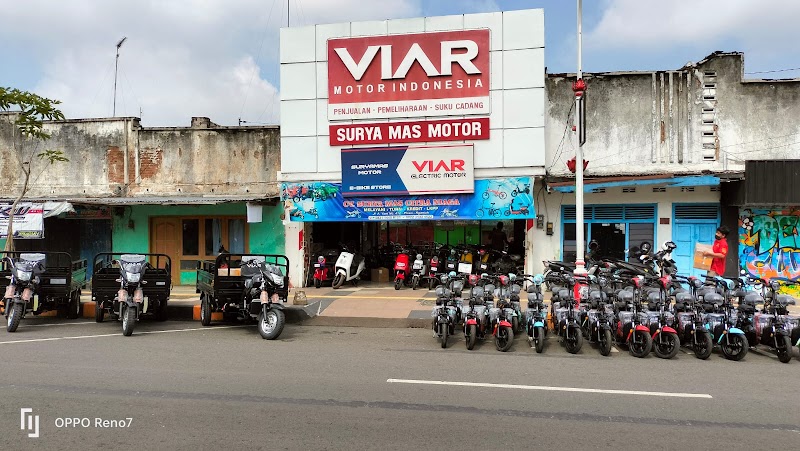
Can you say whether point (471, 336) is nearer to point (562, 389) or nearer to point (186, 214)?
point (562, 389)

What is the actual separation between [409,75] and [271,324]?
8.27 metres

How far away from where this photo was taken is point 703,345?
802 cm

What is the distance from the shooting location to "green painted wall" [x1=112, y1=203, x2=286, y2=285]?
16.3 metres

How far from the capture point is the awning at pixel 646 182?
13180mm

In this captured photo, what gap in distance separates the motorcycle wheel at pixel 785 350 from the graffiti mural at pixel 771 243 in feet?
23.1

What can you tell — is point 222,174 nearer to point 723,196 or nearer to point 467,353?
point 467,353

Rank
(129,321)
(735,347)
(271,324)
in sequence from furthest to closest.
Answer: (129,321)
(271,324)
(735,347)

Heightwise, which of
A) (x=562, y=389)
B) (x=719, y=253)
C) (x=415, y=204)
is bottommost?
(x=562, y=389)

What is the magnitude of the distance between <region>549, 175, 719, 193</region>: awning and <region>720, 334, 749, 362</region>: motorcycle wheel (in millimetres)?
6025

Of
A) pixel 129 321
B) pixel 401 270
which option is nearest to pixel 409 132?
pixel 401 270

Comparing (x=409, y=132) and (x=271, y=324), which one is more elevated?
(x=409, y=132)

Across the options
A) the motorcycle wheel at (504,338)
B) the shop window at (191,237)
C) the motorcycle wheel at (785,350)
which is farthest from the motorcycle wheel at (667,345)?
the shop window at (191,237)

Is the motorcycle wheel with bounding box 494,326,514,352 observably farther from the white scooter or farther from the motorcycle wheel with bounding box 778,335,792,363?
the white scooter

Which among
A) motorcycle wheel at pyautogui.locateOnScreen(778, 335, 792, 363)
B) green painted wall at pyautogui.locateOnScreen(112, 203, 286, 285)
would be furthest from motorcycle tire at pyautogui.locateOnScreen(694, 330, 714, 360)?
green painted wall at pyautogui.locateOnScreen(112, 203, 286, 285)
